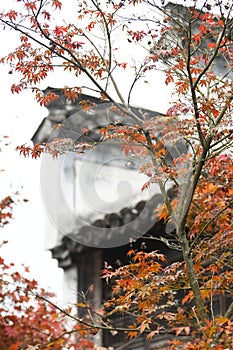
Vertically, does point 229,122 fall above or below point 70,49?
below

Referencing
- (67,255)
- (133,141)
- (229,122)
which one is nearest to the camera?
(229,122)

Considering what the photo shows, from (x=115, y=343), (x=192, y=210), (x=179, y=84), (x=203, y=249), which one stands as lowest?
(x=115, y=343)

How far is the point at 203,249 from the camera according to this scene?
190 inches

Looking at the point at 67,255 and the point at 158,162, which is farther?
the point at 67,255

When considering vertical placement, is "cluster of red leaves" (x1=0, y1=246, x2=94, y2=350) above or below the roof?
below

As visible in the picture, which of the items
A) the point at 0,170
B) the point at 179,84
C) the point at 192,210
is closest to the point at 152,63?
the point at 179,84

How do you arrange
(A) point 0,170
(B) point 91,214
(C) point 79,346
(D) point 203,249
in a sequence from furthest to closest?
1. (B) point 91,214
2. (A) point 0,170
3. (C) point 79,346
4. (D) point 203,249

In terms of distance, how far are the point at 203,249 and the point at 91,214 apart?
3.83m

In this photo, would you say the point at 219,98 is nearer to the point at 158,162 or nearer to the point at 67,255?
the point at 158,162

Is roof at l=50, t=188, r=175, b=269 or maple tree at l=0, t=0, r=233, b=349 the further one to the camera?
roof at l=50, t=188, r=175, b=269

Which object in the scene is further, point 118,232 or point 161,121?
point 118,232

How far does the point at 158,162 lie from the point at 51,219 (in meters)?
4.38

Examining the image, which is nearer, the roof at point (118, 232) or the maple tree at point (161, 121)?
the maple tree at point (161, 121)

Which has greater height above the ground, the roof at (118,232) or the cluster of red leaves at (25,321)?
the roof at (118,232)
